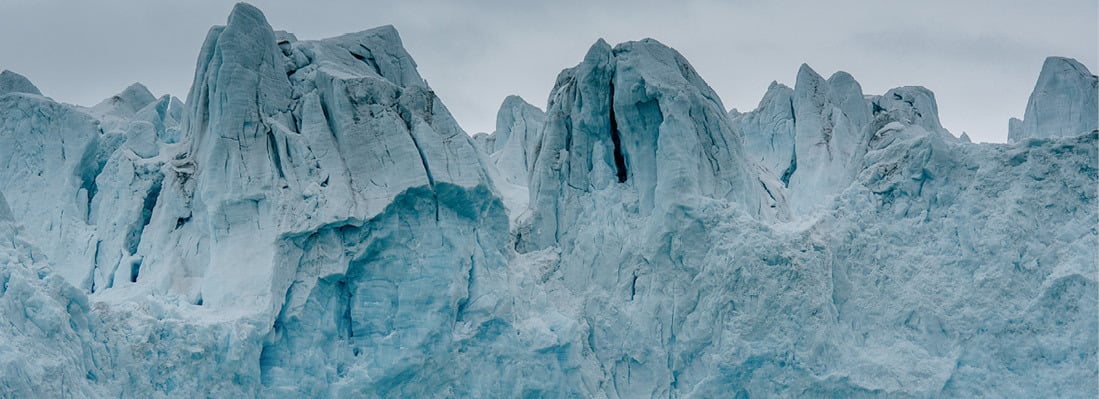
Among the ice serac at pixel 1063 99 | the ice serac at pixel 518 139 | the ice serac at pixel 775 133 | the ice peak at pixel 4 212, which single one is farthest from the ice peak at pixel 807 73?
the ice peak at pixel 4 212

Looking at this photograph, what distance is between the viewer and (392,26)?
54.7 ft

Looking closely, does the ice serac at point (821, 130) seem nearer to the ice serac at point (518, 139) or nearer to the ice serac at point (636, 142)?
the ice serac at point (518, 139)

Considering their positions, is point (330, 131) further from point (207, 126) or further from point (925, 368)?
point (925, 368)

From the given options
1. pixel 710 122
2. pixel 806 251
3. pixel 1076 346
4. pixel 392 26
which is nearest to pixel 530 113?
pixel 392 26

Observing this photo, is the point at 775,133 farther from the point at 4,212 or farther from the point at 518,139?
the point at 4,212

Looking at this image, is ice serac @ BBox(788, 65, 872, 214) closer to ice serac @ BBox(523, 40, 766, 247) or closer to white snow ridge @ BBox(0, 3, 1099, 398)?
ice serac @ BBox(523, 40, 766, 247)

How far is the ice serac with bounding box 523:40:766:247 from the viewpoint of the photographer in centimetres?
1452

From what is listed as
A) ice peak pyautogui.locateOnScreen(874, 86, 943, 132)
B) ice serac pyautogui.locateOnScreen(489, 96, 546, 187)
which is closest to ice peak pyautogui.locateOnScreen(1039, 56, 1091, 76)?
ice peak pyautogui.locateOnScreen(874, 86, 943, 132)

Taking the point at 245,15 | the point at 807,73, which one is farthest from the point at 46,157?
the point at 807,73

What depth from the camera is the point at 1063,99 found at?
24281 millimetres

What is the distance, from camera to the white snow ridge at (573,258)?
12.6 meters

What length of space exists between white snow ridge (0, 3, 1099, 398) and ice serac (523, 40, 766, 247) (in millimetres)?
44

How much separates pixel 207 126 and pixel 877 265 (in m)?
10.4

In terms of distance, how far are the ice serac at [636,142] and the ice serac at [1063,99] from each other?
1258 cm
